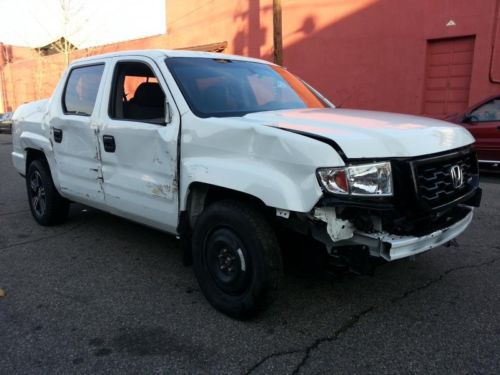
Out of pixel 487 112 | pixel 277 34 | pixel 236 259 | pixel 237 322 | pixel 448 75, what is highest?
pixel 277 34

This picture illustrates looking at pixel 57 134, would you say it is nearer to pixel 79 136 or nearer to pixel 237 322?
pixel 79 136

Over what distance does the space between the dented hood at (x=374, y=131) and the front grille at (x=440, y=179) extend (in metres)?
0.07

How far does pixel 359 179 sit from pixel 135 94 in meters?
2.44

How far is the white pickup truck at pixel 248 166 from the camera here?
2680mm

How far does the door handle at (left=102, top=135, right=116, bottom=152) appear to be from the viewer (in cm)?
398

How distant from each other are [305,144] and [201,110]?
104 cm

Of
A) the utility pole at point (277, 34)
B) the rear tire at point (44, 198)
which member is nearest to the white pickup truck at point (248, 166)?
the rear tire at point (44, 198)

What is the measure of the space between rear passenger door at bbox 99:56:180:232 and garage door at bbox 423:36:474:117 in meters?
10.3

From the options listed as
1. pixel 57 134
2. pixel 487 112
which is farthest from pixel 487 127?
pixel 57 134

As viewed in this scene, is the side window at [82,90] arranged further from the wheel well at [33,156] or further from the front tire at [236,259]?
the front tire at [236,259]

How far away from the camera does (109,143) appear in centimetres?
402

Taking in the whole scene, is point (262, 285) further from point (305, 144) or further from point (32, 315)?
point (32, 315)

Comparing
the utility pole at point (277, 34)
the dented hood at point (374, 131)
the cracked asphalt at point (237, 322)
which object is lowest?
the cracked asphalt at point (237, 322)

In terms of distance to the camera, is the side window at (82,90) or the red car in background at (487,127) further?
the red car in background at (487,127)
